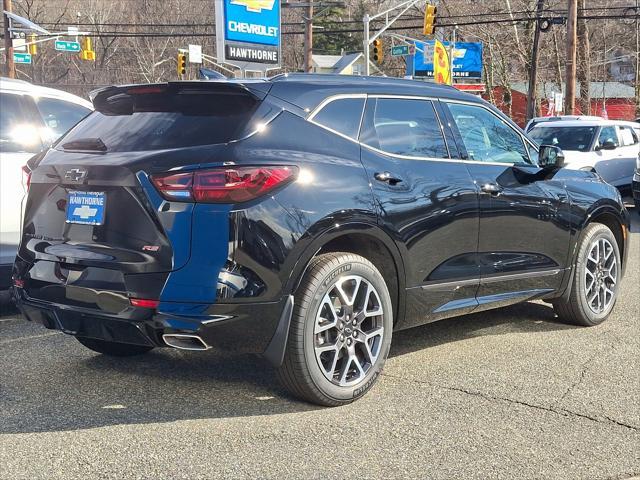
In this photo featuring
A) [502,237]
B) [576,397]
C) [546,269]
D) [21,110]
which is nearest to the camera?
[576,397]

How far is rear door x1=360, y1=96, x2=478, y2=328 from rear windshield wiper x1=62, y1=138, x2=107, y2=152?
4.69ft

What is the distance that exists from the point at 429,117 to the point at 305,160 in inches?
50.8

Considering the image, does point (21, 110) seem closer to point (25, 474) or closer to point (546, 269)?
point (25, 474)

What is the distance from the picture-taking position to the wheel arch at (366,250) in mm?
4027

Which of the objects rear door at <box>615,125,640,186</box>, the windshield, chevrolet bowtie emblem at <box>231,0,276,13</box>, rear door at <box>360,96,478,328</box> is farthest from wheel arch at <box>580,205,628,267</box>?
chevrolet bowtie emblem at <box>231,0,276,13</box>

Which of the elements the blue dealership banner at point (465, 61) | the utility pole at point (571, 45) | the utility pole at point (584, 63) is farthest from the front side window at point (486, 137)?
the blue dealership banner at point (465, 61)

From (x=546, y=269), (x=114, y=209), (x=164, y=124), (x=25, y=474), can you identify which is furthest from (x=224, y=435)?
(x=546, y=269)

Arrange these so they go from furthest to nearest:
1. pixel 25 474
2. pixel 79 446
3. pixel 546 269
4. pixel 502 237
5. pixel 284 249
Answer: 1. pixel 546 269
2. pixel 502 237
3. pixel 284 249
4. pixel 79 446
5. pixel 25 474

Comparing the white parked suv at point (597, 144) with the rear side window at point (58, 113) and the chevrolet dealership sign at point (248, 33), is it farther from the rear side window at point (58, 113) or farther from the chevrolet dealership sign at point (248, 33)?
the rear side window at point (58, 113)

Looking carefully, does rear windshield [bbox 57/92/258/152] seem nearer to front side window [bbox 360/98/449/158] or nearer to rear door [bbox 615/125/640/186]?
front side window [bbox 360/98/449/158]

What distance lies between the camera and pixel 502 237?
17.3 ft

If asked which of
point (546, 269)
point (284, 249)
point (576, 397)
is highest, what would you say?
point (284, 249)

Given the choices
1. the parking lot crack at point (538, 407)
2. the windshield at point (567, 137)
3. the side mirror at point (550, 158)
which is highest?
the windshield at point (567, 137)

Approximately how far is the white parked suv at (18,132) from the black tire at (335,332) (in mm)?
3002
